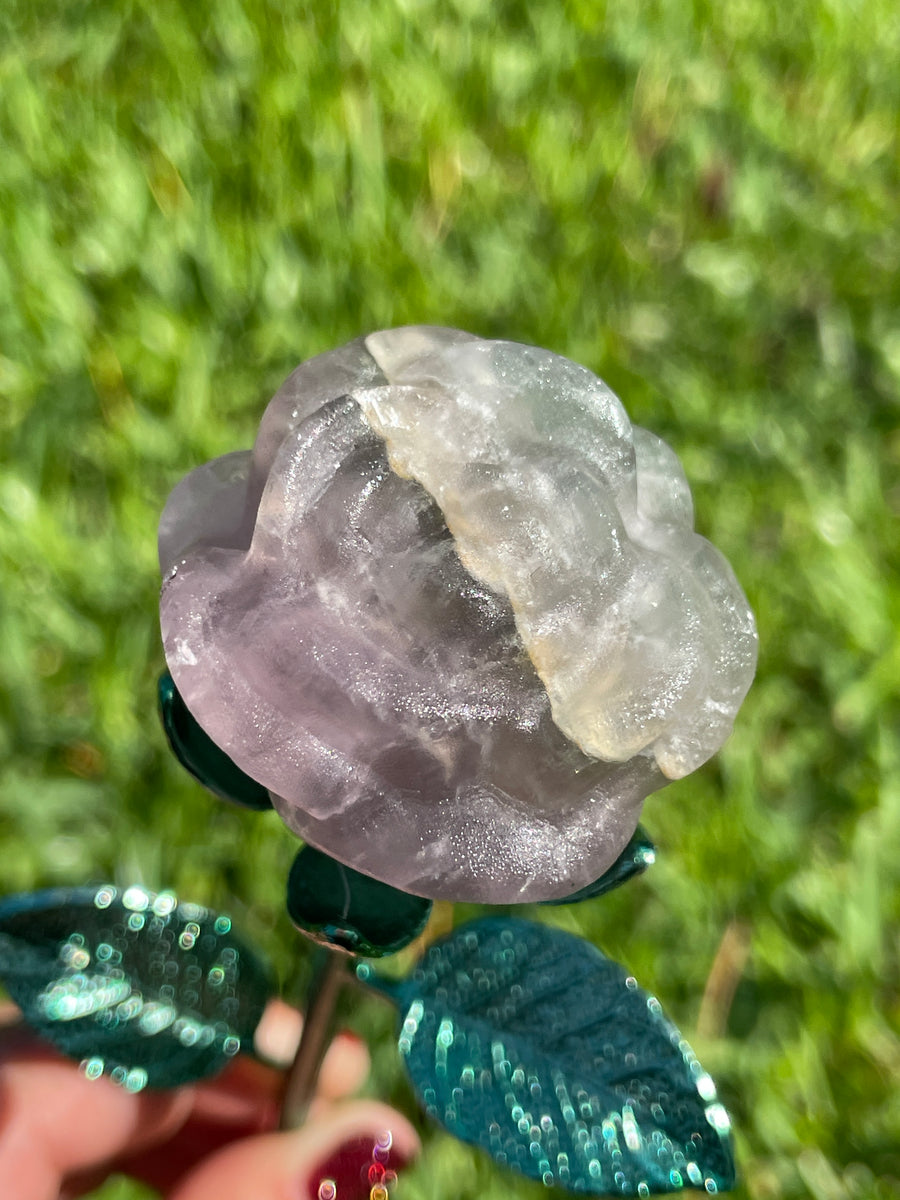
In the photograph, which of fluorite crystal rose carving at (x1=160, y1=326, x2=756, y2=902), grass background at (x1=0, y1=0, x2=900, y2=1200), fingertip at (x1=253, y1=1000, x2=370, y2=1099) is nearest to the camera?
fluorite crystal rose carving at (x1=160, y1=326, x2=756, y2=902)

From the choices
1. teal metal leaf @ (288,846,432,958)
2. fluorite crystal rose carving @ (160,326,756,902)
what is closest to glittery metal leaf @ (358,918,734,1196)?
teal metal leaf @ (288,846,432,958)

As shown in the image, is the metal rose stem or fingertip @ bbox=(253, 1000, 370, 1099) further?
fingertip @ bbox=(253, 1000, 370, 1099)

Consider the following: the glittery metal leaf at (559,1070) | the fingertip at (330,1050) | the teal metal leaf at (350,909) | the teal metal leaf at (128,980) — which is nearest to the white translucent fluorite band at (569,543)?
the teal metal leaf at (350,909)

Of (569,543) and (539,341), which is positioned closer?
(569,543)

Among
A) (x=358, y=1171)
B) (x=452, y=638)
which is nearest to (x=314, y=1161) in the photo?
(x=358, y=1171)

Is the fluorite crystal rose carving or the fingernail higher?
the fluorite crystal rose carving

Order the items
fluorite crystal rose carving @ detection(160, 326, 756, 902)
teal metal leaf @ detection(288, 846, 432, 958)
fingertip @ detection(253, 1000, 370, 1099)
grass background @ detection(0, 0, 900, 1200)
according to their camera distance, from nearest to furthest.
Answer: fluorite crystal rose carving @ detection(160, 326, 756, 902), teal metal leaf @ detection(288, 846, 432, 958), fingertip @ detection(253, 1000, 370, 1099), grass background @ detection(0, 0, 900, 1200)

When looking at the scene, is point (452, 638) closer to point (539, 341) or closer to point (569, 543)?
point (569, 543)

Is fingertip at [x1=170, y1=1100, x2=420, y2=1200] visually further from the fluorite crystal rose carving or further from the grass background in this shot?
the fluorite crystal rose carving
